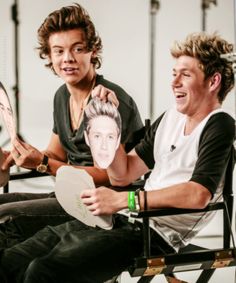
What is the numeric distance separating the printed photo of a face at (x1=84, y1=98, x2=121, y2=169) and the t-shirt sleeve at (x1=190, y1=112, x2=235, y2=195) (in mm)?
503

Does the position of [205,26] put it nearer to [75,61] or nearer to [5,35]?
[75,61]

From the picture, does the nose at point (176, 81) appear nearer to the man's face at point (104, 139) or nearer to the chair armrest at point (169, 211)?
the man's face at point (104, 139)

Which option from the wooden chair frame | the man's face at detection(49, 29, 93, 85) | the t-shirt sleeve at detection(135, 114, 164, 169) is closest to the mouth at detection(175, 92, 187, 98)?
the t-shirt sleeve at detection(135, 114, 164, 169)

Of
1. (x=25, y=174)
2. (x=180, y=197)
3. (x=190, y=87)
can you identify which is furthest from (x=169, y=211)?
(x=25, y=174)

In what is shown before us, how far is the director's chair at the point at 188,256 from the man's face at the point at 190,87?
0.28 metres

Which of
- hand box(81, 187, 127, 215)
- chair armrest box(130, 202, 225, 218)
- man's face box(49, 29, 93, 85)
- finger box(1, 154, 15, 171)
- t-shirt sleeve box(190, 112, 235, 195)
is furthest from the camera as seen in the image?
finger box(1, 154, 15, 171)

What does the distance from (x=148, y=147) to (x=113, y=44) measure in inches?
22.2

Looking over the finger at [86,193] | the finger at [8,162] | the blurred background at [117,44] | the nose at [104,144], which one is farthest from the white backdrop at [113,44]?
the finger at [86,193]

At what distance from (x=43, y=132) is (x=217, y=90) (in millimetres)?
903

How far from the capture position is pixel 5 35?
2758 mm

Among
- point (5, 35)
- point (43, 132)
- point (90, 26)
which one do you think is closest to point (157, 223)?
point (43, 132)

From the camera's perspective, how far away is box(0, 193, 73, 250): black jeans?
2559 millimetres

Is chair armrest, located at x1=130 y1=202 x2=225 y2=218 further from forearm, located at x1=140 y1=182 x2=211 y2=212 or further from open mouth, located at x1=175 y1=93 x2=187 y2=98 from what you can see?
open mouth, located at x1=175 y1=93 x2=187 y2=98

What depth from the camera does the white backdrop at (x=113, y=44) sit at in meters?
2.69
